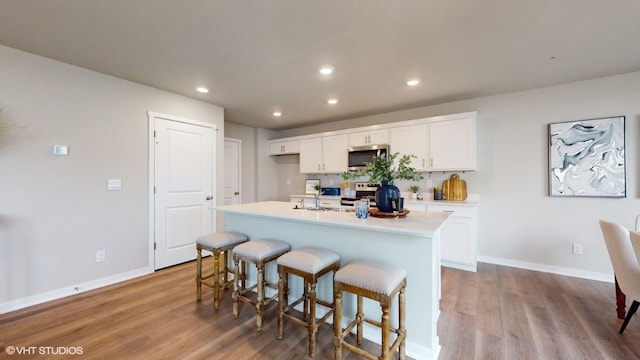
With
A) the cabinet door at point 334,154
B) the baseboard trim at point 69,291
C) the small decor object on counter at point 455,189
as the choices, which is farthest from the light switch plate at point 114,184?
the small decor object on counter at point 455,189

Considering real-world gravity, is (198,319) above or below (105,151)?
below

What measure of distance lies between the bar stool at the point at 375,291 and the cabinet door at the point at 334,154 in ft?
9.96

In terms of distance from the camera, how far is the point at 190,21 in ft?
6.28

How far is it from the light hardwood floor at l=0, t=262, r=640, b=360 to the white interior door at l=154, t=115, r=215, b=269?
30.3 inches

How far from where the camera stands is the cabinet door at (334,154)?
459cm

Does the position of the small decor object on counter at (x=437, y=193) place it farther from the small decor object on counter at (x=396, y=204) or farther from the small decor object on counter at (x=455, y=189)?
the small decor object on counter at (x=396, y=204)

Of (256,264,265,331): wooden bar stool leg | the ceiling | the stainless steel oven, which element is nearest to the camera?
the ceiling

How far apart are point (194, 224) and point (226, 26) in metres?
2.80

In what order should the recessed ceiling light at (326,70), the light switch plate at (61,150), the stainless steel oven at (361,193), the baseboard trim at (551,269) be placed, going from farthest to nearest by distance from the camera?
the stainless steel oven at (361,193), the baseboard trim at (551,269), the recessed ceiling light at (326,70), the light switch plate at (61,150)

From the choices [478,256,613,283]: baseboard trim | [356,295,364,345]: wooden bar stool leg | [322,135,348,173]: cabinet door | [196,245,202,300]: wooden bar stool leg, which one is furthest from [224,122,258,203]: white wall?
[478,256,613,283]: baseboard trim

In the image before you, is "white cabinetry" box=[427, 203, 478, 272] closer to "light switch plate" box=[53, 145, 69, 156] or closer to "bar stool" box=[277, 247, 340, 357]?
"bar stool" box=[277, 247, 340, 357]

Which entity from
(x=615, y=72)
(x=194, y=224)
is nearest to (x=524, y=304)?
(x=615, y=72)

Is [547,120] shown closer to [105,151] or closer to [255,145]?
[255,145]

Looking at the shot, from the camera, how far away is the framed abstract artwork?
286cm
